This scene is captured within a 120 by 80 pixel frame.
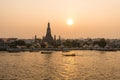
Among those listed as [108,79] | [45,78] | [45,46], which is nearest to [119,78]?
[108,79]

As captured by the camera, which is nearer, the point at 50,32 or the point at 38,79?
the point at 38,79

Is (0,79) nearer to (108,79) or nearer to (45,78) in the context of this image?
(45,78)

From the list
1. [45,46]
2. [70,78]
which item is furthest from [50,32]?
[70,78]

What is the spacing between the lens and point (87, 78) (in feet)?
157

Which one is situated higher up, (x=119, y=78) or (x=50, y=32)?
(x=50, y=32)

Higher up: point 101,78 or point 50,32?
point 50,32

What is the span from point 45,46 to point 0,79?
6046 inches

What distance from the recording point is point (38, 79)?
1837 inches

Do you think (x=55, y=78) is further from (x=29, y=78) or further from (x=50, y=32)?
(x=50, y=32)

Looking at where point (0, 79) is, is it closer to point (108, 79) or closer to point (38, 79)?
point (38, 79)

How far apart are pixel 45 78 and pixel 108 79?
29.6ft

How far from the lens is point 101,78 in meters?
47.9

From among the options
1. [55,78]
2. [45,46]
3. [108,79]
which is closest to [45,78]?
[55,78]

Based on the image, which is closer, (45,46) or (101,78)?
(101,78)
